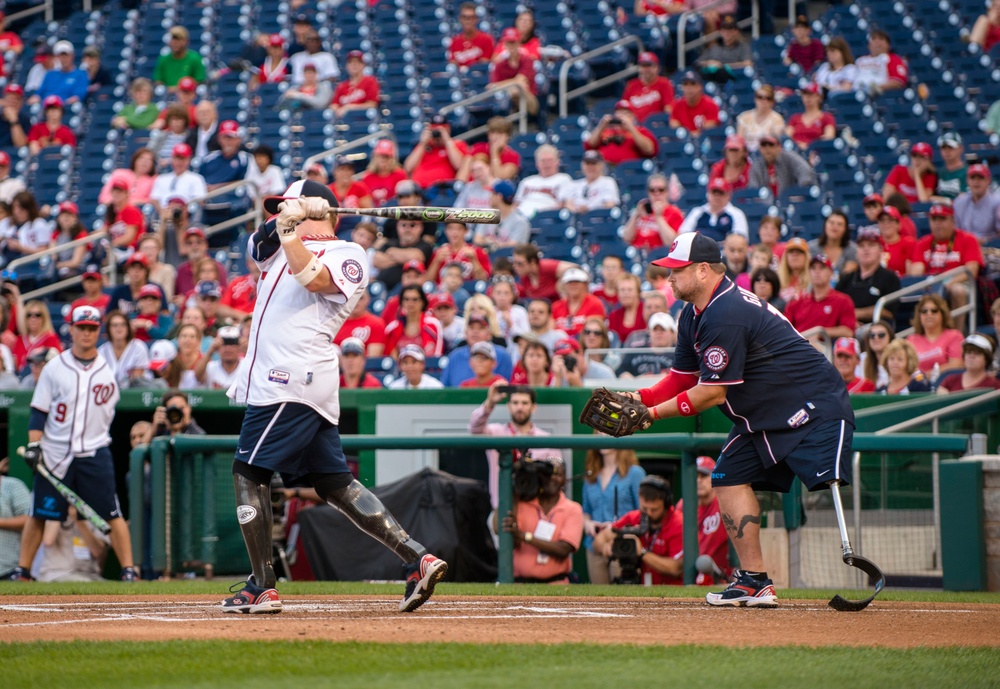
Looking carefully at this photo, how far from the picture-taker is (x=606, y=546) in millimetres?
9000

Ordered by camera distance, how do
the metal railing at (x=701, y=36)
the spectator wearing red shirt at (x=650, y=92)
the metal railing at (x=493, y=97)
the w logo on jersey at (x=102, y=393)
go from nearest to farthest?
the w logo on jersey at (x=102, y=393), the spectator wearing red shirt at (x=650, y=92), the metal railing at (x=493, y=97), the metal railing at (x=701, y=36)

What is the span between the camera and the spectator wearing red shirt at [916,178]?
13.3 meters

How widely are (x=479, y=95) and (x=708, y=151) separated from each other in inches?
132

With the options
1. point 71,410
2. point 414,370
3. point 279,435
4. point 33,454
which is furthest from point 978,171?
point 279,435

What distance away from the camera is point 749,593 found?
6.35 m

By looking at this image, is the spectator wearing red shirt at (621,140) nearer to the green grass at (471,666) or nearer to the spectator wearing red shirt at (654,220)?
the spectator wearing red shirt at (654,220)

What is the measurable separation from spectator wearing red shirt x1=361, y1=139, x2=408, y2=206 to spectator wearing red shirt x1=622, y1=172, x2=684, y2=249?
2779mm

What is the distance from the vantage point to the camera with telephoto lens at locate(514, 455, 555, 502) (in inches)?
351

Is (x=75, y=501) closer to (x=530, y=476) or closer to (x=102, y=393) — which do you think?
(x=102, y=393)

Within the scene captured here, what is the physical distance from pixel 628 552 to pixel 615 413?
260 cm

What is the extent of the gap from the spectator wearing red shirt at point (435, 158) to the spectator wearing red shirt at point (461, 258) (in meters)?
2.05

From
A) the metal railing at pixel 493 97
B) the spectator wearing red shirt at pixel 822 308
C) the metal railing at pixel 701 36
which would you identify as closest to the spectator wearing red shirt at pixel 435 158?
the metal railing at pixel 493 97

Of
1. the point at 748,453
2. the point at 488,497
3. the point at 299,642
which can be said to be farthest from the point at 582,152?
the point at 299,642

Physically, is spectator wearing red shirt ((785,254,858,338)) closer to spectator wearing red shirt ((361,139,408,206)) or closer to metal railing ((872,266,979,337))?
metal railing ((872,266,979,337))
